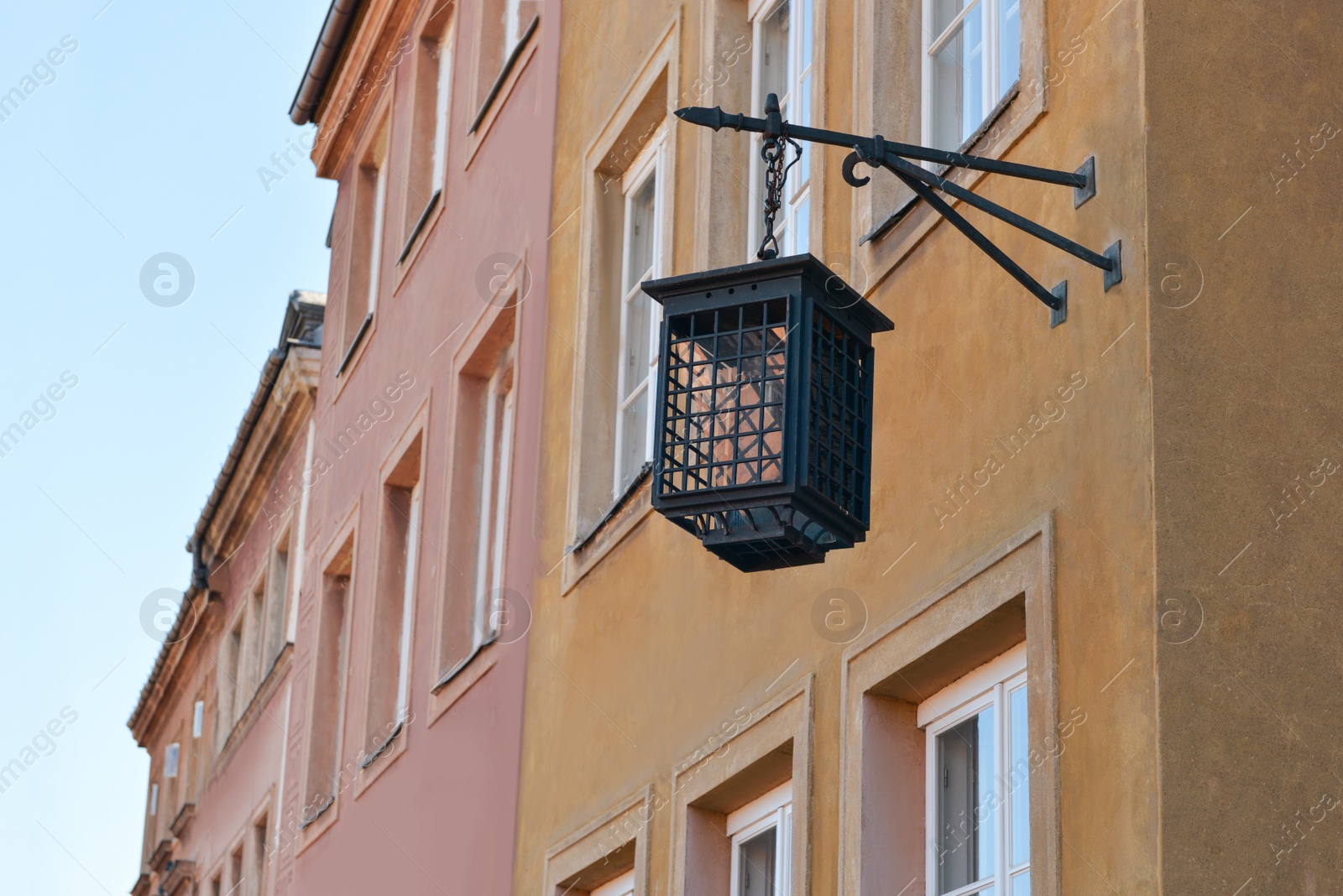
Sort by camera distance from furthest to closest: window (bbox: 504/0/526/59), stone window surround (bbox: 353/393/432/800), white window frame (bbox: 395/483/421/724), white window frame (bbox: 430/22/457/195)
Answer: white window frame (bbox: 430/22/457/195)
window (bbox: 504/0/526/59)
white window frame (bbox: 395/483/421/724)
stone window surround (bbox: 353/393/432/800)

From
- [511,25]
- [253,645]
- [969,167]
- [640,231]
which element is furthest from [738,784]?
[253,645]

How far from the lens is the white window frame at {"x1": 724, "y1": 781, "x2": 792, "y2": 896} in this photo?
7922 mm

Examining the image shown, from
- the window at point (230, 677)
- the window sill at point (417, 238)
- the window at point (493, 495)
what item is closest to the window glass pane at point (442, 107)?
the window sill at point (417, 238)

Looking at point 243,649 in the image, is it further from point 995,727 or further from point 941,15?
point 995,727

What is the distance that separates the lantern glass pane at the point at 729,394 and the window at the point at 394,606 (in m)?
8.29

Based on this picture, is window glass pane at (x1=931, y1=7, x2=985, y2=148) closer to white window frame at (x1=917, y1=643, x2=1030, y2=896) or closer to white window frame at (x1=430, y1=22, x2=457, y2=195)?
white window frame at (x1=917, y1=643, x2=1030, y2=896)

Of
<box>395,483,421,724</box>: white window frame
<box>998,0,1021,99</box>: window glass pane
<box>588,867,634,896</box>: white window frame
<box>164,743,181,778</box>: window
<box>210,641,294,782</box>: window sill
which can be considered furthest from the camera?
<box>164,743,181,778</box>: window

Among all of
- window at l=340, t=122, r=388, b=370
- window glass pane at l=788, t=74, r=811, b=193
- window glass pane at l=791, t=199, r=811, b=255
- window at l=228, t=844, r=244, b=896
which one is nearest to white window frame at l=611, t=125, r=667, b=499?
window glass pane at l=788, t=74, r=811, b=193

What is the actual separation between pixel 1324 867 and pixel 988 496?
5.43 feet

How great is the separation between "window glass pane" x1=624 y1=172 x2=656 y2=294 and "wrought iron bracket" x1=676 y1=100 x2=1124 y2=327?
5108 millimetres

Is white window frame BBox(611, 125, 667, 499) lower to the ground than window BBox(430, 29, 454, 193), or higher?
lower

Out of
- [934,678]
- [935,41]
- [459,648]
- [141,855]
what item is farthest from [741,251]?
[141,855]

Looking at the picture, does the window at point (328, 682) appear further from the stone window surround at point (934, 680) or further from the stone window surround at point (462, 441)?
the stone window surround at point (934, 680)

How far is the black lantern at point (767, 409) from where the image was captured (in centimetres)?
578
